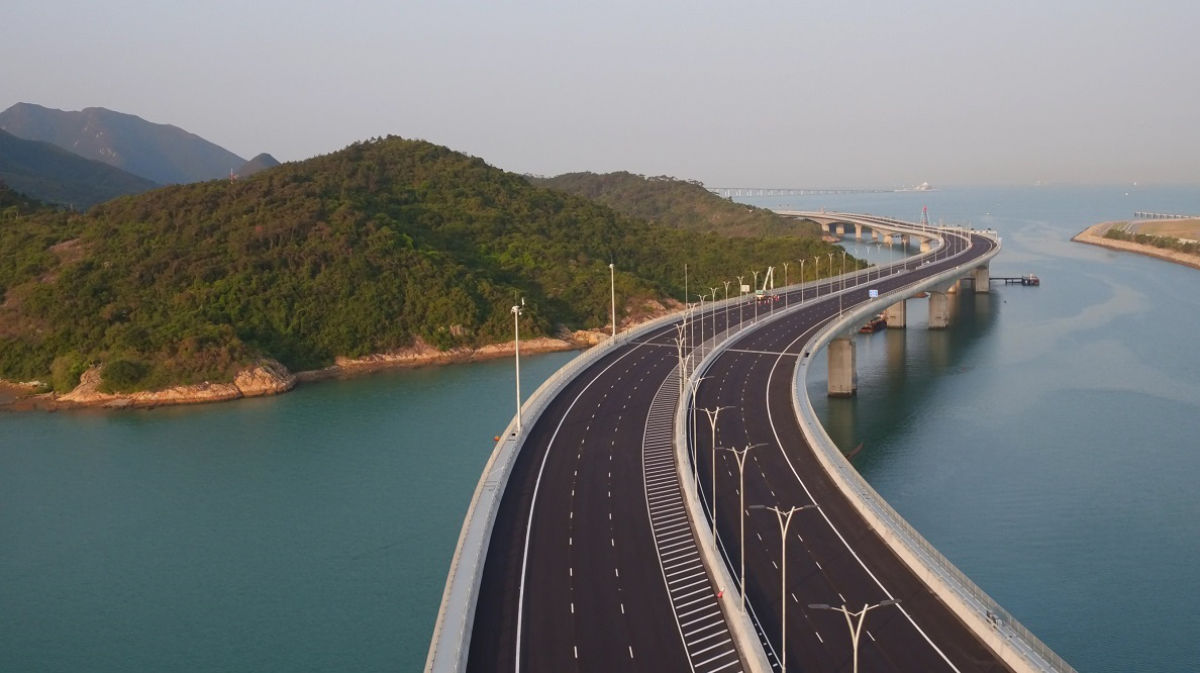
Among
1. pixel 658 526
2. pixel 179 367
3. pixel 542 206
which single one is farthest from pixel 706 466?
pixel 542 206

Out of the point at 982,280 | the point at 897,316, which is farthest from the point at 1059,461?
the point at 982,280

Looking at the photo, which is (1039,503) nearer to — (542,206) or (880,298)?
(880,298)

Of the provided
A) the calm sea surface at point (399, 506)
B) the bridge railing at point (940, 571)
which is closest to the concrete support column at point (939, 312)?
the calm sea surface at point (399, 506)

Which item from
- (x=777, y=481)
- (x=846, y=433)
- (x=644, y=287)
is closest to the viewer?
(x=777, y=481)

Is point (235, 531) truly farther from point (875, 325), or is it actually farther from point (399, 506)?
point (875, 325)

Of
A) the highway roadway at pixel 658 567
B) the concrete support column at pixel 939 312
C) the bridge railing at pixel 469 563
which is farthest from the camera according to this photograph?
the concrete support column at pixel 939 312

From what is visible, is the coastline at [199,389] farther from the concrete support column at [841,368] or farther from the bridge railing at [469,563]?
the concrete support column at [841,368]
